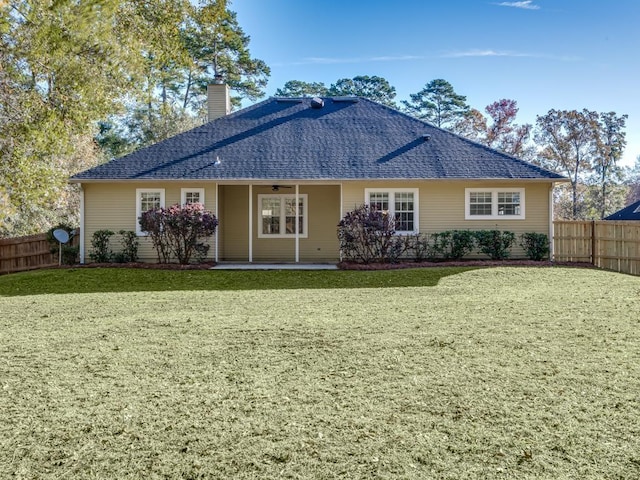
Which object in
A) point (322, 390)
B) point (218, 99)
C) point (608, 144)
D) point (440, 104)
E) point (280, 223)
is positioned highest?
point (440, 104)

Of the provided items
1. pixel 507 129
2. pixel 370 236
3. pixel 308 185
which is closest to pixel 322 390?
pixel 370 236

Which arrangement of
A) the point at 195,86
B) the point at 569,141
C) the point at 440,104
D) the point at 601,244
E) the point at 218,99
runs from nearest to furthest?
the point at 601,244 → the point at 218,99 → the point at 569,141 → the point at 195,86 → the point at 440,104

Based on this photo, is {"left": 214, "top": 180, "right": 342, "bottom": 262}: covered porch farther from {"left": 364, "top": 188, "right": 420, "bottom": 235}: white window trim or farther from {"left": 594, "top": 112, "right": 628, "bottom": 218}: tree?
{"left": 594, "top": 112, "right": 628, "bottom": 218}: tree

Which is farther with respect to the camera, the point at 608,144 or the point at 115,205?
the point at 608,144

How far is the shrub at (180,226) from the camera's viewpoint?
13.7 meters

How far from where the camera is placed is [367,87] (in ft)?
139

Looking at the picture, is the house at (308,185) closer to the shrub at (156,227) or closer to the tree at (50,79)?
the shrub at (156,227)

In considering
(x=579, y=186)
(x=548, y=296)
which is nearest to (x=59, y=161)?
(x=548, y=296)

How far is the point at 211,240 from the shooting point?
1524 cm

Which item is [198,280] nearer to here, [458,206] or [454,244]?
[454,244]

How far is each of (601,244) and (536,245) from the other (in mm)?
2000

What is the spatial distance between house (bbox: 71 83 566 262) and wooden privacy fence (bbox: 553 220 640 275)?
2.96 feet

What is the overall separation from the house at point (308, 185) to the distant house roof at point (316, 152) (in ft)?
→ 0.11

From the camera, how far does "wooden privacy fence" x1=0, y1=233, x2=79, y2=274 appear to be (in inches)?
617
